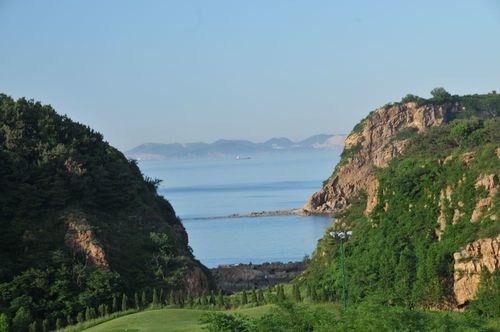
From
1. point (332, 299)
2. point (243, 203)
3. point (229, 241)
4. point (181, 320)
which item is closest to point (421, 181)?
point (332, 299)

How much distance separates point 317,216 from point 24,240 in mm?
89623

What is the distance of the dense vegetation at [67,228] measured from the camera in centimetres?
5056

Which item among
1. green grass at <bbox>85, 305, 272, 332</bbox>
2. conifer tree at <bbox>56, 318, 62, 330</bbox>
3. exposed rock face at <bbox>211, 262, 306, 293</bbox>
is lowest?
exposed rock face at <bbox>211, 262, 306, 293</bbox>

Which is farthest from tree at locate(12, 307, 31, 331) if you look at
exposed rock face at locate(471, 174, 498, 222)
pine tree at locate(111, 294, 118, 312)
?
exposed rock face at locate(471, 174, 498, 222)

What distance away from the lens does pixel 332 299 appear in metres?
53.5

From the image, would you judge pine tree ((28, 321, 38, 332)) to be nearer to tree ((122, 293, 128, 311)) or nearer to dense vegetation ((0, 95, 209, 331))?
dense vegetation ((0, 95, 209, 331))

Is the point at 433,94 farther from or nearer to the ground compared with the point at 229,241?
farther from the ground

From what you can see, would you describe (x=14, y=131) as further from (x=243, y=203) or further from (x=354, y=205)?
(x=243, y=203)

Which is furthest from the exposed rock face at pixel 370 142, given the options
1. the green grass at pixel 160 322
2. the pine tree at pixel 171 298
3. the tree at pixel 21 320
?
the green grass at pixel 160 322

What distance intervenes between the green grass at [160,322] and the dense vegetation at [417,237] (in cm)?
965

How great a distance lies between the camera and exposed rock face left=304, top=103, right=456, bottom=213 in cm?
13912

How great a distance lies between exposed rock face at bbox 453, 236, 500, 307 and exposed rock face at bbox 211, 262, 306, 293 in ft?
→ 83.6

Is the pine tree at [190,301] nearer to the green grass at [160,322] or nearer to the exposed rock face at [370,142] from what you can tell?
the green grass at [160,322]

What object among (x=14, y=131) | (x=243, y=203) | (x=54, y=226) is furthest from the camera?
(x=243, y=203)
